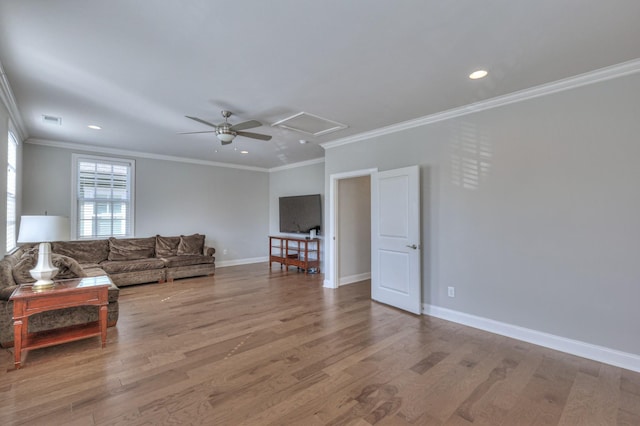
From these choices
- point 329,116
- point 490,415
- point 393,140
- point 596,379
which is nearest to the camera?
point 490,415

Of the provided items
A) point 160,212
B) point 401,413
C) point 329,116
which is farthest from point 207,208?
point 401,413

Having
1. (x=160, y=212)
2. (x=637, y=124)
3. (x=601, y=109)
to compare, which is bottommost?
(x=160, y=212)

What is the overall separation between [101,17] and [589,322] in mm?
4714

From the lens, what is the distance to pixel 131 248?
5.83m

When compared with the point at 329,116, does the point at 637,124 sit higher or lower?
lower

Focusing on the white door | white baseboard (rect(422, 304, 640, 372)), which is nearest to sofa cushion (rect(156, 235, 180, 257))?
the white door

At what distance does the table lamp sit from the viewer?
2.71 meters

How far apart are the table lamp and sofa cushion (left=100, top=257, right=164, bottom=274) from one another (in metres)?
2.56

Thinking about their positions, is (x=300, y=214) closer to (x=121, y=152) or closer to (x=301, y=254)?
(x=301, y=254)

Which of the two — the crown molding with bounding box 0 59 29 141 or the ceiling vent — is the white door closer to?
the ceiling vent

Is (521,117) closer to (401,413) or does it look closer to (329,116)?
(329,116)

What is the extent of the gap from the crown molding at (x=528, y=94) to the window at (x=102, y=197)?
5192 millimetres

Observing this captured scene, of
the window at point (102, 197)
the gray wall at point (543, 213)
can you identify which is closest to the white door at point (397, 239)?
the gray wall at point (543, 213)

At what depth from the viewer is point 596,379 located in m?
2.36
